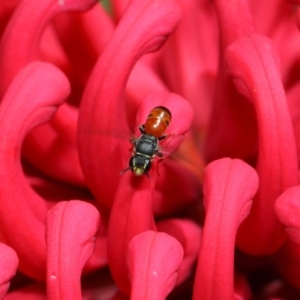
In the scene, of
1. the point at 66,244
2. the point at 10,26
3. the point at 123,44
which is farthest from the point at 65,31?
the point at 66,244

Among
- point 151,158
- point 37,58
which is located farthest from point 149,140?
point 37,58

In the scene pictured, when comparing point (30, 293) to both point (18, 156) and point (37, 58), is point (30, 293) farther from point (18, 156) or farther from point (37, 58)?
point (37, 58)

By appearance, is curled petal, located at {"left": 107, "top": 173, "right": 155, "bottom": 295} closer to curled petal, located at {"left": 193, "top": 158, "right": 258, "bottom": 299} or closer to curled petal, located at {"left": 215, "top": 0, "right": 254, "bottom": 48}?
curled petal, located at {"left": 193, "top": 158, "right": 258, "bottom": 299}

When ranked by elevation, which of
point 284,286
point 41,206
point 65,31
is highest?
point 65,31

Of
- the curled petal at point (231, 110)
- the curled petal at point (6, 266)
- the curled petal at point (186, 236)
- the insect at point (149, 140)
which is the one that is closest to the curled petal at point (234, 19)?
the curled petal at point (231, 110)

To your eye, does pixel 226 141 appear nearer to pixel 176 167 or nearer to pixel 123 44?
pixel 176 167

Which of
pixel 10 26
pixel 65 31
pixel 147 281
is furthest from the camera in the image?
pixel 65 31

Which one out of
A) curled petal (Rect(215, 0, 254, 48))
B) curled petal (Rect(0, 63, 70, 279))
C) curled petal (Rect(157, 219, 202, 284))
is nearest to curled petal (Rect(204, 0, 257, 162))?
curled petal (Rect(215, 0, 254, 48))
